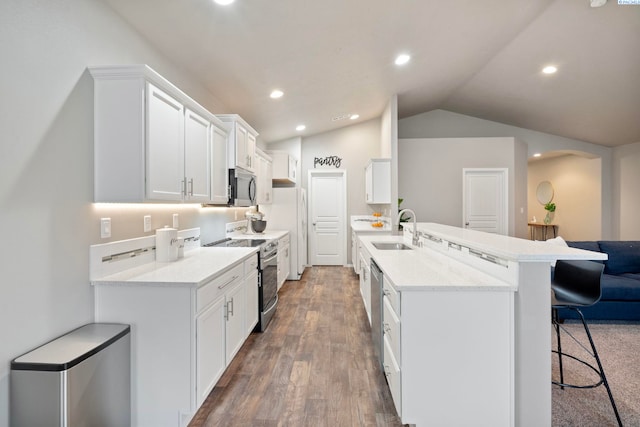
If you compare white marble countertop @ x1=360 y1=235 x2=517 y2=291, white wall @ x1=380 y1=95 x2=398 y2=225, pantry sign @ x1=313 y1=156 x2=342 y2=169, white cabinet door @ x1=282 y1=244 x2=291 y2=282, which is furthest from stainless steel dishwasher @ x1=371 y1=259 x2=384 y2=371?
pantry sign @ x1=313 y1=156 x2=342 y2=169

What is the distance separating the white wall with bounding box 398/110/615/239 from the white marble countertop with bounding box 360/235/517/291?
5507mm

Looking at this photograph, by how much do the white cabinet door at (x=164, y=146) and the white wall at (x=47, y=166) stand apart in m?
0.33

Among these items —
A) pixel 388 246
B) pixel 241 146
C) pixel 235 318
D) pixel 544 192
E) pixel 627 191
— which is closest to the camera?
pixel 235 318

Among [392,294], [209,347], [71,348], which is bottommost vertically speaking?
[209,347]

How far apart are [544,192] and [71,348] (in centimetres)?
1054

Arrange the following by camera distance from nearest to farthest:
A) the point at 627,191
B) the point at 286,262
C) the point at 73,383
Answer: the point at 73,383 → the point at 286,262 → the point at 627,191

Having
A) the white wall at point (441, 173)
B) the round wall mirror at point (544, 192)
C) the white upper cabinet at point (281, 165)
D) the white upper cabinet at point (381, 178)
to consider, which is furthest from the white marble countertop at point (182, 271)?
the round wall mirror at point (544, 192)

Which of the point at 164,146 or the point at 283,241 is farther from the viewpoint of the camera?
the point at 283,241

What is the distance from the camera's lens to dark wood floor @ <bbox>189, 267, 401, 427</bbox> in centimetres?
197

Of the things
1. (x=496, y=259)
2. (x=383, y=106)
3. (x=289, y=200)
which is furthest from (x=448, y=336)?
(x=383, y=106)

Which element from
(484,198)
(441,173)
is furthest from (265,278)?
(484,198)

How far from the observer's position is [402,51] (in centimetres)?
391

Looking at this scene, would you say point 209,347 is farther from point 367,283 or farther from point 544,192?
point 544,192

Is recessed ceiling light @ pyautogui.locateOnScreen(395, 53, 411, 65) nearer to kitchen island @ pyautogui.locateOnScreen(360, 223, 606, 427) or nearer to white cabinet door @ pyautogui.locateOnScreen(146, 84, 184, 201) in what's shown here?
white cabinet door @ pyautogui.locateOnScreen(146, 84, 184, 201)
